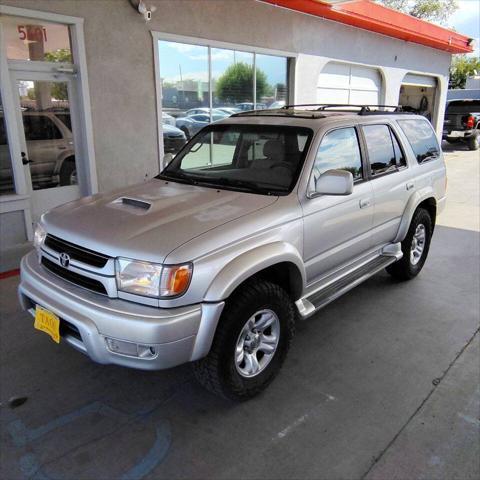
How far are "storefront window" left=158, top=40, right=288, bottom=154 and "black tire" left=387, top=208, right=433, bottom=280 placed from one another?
450 centimetres

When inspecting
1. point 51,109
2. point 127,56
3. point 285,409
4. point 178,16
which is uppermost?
point 178,16

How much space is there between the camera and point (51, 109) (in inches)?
246

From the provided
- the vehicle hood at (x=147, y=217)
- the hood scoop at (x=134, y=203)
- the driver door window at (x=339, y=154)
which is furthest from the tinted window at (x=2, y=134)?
the driver door window at (x=339, y=154)

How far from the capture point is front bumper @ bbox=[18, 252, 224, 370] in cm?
243

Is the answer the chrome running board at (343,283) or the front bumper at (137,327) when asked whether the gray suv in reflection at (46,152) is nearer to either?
the front bumper at (137,327)

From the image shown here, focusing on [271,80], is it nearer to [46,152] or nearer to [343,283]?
[46,152]

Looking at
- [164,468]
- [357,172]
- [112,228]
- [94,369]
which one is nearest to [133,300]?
[112,228]

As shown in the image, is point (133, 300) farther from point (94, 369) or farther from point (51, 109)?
point (51, 109)

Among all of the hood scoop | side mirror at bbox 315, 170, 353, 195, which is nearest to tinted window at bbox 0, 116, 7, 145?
the hood scoop

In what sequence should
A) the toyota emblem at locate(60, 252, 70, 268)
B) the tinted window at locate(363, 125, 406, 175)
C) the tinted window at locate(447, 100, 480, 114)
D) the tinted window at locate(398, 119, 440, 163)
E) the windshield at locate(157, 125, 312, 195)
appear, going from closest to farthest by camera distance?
the toyota emblem at locate(60, 252, 70, 268) < the windshield at locate(157, 125, 312, 195) < the tinted window at locate(363, 125, 406, 175) < the tinted window at locate(398, 119, 440, 163) < the tinted window at locate(447, 100, 480, 114)

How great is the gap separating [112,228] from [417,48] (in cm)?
1528

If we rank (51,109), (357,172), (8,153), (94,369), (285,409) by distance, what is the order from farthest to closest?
1. (51,109)
2. (8,153)
3. (357,172)
4. (94,369)
5. (285,409)

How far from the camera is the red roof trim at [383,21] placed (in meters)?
9.66

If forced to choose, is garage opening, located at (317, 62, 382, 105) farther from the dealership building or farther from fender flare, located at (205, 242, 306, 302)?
fender flare, located at (205, 242, 306, 302)
